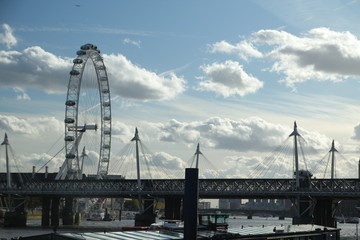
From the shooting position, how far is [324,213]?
103312mm

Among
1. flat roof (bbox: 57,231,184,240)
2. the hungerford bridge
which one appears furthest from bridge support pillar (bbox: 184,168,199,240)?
the hungerford bridge

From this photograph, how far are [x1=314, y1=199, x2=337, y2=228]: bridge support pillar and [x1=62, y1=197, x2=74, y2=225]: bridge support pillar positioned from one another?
60825 millimetres

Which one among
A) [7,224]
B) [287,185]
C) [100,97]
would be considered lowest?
[7,224]

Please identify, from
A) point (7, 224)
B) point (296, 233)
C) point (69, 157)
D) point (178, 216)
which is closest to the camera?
point (296, 233)

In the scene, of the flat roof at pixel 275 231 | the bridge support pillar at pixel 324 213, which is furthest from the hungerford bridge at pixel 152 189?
the flat roof at pixel 275 231

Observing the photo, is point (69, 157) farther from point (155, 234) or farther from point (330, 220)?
point (155, 234)

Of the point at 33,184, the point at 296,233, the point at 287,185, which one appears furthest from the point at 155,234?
the point at 33,184

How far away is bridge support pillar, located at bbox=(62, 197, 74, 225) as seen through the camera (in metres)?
144

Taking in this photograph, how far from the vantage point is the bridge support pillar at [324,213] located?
101 m

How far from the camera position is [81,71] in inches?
5162

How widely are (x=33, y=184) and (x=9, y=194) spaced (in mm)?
8400

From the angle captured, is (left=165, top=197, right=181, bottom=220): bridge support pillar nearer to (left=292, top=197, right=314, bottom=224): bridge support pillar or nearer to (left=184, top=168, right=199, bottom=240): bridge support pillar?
(left=292, top=197, right=314, bottom=224): bridge support pillar

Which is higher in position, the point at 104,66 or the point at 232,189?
the point at 104,66

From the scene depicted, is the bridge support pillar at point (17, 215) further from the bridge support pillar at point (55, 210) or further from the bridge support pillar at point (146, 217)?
the bridge support pillar at point (146, 217)
